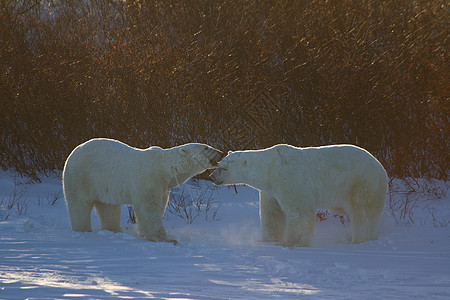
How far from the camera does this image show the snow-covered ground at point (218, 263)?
336cm

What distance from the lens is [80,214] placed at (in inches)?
219

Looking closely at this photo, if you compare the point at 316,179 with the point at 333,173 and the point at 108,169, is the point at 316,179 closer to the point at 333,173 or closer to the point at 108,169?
the point at 333,173

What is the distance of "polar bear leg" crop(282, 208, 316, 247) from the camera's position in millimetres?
5203

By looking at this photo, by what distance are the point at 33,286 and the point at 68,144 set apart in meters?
6.31

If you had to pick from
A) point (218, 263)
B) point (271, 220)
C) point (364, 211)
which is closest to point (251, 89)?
point (271, 220)

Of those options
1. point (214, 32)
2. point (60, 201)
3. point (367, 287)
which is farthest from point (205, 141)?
point (367, 287)

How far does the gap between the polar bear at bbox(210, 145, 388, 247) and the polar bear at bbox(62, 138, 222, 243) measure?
292 millimetres

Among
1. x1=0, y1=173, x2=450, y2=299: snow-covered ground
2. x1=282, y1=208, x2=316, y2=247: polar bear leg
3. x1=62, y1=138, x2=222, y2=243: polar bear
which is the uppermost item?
x1=62, y1=138, x2=222, y2=243: polar bear

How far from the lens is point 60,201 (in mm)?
7695

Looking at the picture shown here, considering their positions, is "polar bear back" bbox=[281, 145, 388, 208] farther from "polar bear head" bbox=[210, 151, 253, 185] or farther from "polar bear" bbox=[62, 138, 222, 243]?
"polar bear" bbox=[62, 138, 222, 243]

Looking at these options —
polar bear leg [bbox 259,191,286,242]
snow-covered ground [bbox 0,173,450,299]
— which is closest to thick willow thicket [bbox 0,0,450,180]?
snow-covered ground [bbox 0,173,450,299]

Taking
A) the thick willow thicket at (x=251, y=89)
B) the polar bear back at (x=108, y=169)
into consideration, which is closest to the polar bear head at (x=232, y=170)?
the polar bear back at (x=108, y=169)

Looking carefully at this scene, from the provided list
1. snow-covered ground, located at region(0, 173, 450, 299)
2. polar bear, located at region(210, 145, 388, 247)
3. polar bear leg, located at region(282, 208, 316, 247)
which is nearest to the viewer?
snow-covered ground, located at region(0, 173, 450, 299)

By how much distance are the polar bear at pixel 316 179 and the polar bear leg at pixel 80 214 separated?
1.23m
